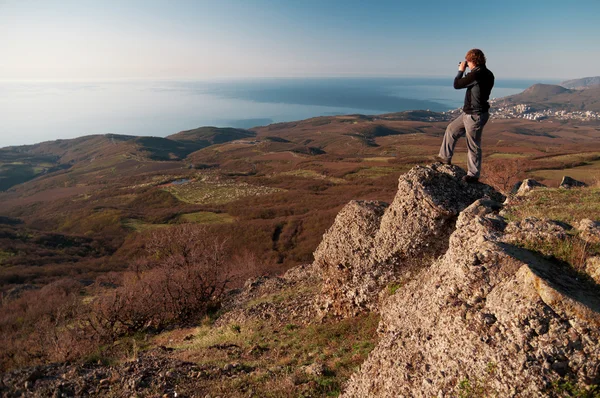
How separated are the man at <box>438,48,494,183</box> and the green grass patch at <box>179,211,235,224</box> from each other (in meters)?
62.7

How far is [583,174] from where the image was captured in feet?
195

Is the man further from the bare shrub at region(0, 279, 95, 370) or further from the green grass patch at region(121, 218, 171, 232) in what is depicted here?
the green grass patch at region(121, 218, 171, 232)

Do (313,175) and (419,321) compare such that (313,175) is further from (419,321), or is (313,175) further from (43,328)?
(419,321)

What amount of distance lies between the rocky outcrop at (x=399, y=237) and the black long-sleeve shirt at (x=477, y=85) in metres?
3.41

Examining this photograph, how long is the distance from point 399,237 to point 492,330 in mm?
7499

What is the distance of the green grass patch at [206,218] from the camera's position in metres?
72.2

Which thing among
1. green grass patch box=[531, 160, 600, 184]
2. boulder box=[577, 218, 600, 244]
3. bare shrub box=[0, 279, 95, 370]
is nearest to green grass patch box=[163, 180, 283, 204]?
bare shrub box=[0, 279, 95, 370]

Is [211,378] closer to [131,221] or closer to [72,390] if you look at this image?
[72,390]

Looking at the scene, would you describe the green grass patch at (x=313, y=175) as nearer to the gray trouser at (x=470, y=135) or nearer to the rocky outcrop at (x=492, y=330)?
the gray trouser at (x=470, y=135)

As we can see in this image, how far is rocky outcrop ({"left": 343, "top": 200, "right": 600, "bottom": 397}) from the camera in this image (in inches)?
209

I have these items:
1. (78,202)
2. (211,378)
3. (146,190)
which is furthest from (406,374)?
(78,202)

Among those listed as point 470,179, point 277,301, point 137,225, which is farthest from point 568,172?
point 137,225

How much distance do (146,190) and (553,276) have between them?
12676 cm

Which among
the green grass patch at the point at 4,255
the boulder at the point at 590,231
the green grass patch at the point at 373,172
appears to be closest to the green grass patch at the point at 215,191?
the green grass patch at the point at 373,172
